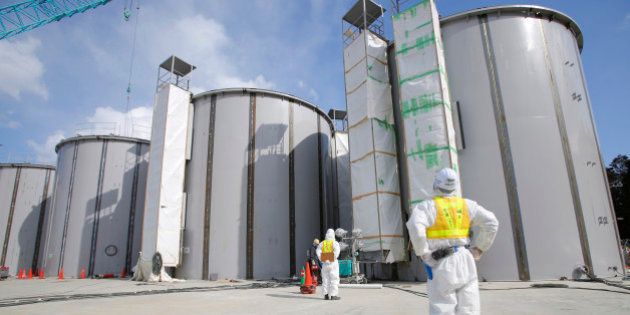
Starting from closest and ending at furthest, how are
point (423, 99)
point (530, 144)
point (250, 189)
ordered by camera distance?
point (530, 144), point (423, 99), point (250, 189)

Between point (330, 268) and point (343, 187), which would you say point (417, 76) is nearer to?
point (330, 268)

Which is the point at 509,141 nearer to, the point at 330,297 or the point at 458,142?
the point at 458,142

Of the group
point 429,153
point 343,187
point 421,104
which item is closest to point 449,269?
point 429,153

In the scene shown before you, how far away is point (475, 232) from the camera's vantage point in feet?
15.2

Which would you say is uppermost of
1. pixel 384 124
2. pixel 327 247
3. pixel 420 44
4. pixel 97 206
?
pixel 420 44

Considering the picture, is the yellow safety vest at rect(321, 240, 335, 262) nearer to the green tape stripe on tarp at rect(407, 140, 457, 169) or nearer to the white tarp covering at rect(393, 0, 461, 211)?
the white tarp covering at rect(393, 0, 461, 211)

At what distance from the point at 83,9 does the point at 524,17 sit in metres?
33.1

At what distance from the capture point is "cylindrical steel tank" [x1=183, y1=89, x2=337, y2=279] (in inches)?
839

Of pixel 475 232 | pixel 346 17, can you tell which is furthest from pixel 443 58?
pixel 475 232

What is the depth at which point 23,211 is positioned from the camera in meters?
32.8

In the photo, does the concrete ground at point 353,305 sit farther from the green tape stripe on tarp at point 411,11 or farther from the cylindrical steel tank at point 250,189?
the green tape stripe on tarp at point 411,11

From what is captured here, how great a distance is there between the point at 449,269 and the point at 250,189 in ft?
61.3

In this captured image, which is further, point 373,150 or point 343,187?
point 343,187

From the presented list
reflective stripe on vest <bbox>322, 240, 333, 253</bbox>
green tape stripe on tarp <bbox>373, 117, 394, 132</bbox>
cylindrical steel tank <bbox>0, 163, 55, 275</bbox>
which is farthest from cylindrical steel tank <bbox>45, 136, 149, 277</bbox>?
reflective stripe on vest <bbox>322, 240, 333, 253</bbox>
